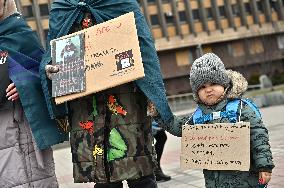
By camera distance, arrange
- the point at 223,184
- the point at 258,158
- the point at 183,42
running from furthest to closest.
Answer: the point at 183,42, the point at 223,184, the point at 258,158

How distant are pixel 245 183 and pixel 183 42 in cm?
4392

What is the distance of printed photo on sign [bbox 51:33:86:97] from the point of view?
2777 millimetres

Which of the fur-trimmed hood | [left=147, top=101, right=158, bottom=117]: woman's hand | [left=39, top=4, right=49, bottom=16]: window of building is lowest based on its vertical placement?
[left=147, top=101, right=158, bottom=117]: woman's hand

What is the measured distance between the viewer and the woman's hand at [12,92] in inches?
114

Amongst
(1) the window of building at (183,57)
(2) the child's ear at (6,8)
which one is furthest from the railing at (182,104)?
(2) the child's ear at (6,8)

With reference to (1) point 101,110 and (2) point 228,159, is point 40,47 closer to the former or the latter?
(1) point 101,110

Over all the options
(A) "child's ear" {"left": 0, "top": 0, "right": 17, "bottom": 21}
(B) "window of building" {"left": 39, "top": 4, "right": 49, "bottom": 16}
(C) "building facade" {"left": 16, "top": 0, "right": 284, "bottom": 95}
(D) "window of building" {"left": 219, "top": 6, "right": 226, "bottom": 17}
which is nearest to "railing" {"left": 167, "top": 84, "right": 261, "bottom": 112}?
(C) "building facade" {"left": 16, "top": 0, "right": 284, "bottom": 95}

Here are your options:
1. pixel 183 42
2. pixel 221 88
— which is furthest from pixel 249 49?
pixel 221 88

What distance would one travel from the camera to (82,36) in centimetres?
285

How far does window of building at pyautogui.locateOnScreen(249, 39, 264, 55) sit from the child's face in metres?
47.0

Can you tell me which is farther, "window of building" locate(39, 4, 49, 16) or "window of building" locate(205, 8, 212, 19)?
"window of building" locate(205, 8, 212, 19)

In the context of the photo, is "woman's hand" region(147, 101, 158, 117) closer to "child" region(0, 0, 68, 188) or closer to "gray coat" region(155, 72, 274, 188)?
"gray coat" region(155, 72, 274, 188)

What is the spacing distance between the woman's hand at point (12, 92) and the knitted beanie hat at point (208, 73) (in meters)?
1.15

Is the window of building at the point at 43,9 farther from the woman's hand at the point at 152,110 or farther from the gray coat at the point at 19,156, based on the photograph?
the woman's hand at the point at 152,110
